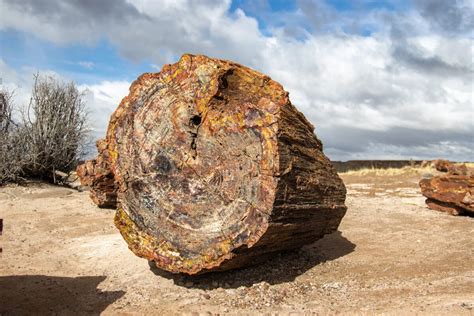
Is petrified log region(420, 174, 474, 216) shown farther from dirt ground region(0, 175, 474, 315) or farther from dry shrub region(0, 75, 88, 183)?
dry shrub region(0, 75, 88, 183)

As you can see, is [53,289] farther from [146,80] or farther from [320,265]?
[320,265]

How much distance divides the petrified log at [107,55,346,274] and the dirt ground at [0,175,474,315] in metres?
0.38

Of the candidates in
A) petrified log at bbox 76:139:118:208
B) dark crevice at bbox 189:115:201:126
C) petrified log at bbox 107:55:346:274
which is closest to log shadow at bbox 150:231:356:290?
petrified log at bbox 107:55:346:274

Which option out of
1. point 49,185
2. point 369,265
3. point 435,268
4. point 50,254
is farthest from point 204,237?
point 49,185

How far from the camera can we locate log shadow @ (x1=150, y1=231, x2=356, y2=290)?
17.7 ft

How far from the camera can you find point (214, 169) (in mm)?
5066

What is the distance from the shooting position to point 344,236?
24.3ft

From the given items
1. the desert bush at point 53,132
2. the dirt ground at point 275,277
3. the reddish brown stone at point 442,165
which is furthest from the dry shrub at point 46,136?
the reddish brown stone at point 442,165

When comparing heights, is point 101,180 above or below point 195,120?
below

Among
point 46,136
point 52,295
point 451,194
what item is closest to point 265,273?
point 52,295

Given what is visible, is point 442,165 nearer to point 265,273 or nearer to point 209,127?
point 265,273

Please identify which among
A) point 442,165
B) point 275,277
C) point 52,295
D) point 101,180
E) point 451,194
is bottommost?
point 52,295

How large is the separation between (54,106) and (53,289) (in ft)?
37.0

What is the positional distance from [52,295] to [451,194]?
740 cm
